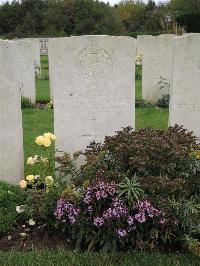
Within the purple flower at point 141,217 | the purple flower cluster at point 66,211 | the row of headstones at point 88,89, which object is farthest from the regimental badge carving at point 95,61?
the purple flower at point 141,217

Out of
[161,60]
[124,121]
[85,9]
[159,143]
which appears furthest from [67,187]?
[85,9]

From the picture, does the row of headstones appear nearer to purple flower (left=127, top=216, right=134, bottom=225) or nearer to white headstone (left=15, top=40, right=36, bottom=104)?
purple flower (left=127, top=216, right=134, bottom=225)

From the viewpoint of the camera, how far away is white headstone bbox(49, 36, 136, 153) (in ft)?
19.5

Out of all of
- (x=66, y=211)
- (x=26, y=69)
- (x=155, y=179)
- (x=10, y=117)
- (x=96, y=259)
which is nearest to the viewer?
(x=96, y=259)

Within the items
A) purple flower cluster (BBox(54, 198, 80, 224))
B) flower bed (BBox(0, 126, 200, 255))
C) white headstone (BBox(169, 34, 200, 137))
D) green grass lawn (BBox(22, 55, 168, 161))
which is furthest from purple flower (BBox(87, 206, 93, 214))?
green grass lawn (BBox(22, 55, 168, 161))

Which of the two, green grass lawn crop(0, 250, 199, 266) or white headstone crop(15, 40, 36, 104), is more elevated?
white headstone crop(15, 40, 36, 104)

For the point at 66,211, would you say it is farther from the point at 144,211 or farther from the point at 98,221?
the point at 144,211

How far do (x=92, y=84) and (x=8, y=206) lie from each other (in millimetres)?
1772

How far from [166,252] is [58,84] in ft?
7.99

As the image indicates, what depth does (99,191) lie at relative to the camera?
182 inches

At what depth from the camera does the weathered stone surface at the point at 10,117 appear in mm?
5730

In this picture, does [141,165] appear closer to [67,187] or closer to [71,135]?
[67,187]

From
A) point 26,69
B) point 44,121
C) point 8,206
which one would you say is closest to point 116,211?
point 8,206

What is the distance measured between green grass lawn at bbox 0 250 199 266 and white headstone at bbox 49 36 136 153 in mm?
1998
